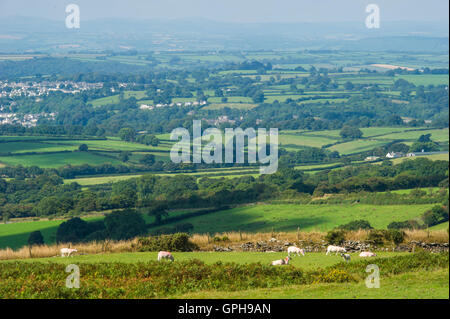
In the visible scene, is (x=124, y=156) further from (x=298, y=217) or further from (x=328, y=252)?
(x=328, y=252)

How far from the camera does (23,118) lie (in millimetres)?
173250

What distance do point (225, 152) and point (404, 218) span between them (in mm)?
66829

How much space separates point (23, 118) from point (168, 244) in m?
158

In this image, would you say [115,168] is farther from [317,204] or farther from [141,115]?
[141,115]

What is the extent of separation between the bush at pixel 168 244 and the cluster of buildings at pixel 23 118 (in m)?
141

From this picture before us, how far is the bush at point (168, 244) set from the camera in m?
25.4

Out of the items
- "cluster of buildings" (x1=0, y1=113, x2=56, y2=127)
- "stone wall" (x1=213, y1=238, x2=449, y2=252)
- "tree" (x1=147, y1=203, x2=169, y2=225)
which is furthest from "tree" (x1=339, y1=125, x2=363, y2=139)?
"stone wall" (x1=213, y1=238, x2=449, y2=252)

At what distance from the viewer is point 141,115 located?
18525cm

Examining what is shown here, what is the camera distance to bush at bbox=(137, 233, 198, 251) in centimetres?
2541

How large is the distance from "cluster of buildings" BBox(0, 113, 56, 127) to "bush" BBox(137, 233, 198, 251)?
141 meters

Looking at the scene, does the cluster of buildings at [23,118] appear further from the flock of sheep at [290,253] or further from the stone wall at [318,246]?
the flock of sheep at [290,253]

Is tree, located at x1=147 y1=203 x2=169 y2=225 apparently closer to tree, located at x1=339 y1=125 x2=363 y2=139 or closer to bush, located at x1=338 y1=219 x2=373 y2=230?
bush, located at x1=338 y1=219 x2=373 y2=230

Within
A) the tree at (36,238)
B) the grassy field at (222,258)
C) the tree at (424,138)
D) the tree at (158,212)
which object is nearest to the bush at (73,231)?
the tree at (36,238)

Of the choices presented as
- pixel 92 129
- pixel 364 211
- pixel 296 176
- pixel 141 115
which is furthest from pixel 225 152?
pixel 141 115
